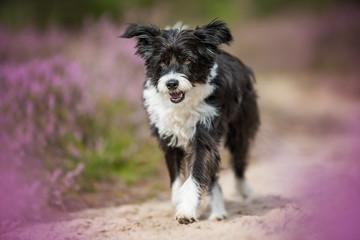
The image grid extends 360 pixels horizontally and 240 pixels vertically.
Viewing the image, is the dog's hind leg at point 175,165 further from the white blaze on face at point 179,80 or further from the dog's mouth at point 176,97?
the white blaze on face at point 179,80

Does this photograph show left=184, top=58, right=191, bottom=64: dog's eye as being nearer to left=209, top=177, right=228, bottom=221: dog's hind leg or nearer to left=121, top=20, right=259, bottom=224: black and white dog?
left=121, top=20, right=259, bottom=224: black and white dog

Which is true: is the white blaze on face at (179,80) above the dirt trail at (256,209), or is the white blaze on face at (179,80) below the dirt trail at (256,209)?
above

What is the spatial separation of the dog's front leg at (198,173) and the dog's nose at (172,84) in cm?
50

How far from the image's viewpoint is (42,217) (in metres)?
4.82

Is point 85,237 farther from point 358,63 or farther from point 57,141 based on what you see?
point 358,63

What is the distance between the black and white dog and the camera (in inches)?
166

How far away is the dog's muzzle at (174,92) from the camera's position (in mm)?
4078

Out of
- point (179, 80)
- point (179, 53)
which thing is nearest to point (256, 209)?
point (179, 80)

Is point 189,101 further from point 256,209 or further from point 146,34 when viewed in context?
point 256,209

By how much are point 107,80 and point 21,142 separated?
7.13ft

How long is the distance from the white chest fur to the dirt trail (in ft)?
2.70

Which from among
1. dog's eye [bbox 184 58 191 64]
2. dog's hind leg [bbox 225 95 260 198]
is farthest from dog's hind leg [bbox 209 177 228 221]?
dog's eye [bbox 184 58 191 64]

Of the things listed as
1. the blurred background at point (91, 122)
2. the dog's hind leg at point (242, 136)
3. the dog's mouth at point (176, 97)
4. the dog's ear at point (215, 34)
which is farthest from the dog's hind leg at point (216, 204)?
the blurred background at point (91, 122)

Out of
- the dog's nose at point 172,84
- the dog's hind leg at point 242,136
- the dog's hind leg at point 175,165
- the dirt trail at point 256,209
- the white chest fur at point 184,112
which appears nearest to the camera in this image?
the dirt trail at point 256,209
